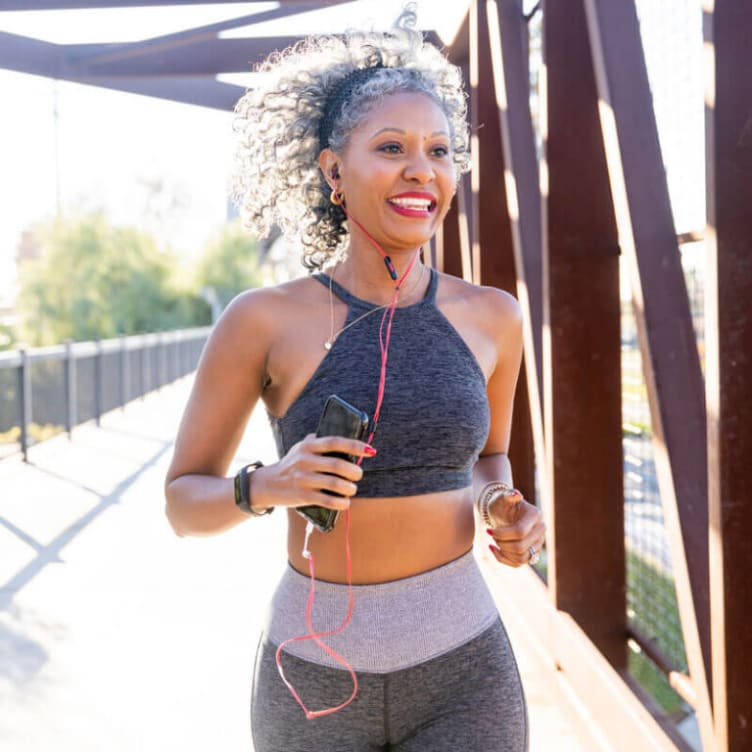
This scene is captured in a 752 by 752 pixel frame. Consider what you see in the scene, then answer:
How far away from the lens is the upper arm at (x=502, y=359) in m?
2.20

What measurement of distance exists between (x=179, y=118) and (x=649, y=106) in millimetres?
66585

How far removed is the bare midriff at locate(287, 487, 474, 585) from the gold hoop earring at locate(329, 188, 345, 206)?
2.17 ft

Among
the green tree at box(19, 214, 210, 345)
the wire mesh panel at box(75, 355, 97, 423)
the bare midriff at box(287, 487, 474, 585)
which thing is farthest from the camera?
the green tree at box(19, 214, 210, 345)

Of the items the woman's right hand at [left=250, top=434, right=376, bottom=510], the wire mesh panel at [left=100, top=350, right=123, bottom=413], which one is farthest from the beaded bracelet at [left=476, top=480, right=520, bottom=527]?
the wire mesh panel at [left=100, top=350, right=123, bottom=413]

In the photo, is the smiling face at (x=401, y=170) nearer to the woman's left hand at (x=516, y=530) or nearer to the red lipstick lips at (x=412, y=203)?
the red lipstick lips at (x=412, y=203)

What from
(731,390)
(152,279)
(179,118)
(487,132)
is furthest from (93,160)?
(731,390)

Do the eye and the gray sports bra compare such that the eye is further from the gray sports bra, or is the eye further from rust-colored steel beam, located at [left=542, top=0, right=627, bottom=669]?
rust-colored steel beam, located at [left=542, top=0, right=627, bottom=669]

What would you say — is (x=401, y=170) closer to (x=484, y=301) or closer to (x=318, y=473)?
(x=484, y=301)

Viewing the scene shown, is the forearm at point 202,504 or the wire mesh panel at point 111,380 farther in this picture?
the wire mesh panel at point 111,380

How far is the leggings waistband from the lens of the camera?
6.17ft

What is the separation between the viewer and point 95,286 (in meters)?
36.6

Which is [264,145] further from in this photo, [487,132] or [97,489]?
[97,489]

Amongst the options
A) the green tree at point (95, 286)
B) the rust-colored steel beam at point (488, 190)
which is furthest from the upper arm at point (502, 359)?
the green tree at point (95, 286)

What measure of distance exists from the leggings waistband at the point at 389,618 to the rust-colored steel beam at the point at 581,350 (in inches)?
98.4
